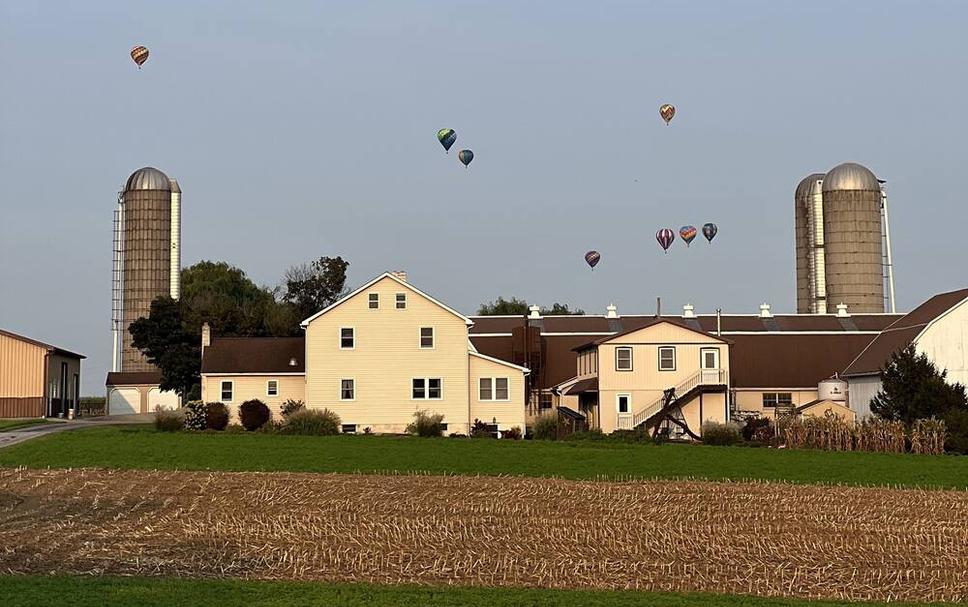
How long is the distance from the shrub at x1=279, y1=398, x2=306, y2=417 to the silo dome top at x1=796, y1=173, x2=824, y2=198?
50.5m

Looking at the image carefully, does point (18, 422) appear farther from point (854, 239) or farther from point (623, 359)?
point (854, 239)

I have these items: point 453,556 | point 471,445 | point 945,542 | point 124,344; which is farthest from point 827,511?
point 124,344

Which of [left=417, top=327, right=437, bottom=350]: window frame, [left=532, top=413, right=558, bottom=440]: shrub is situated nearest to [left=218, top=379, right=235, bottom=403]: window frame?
[left=417, top=327, right=437, bottom=350]: window frame

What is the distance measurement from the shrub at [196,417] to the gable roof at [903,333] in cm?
3101

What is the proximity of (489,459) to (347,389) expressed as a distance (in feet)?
65.6

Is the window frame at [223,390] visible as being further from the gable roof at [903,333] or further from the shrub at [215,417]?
the gable roof at [903,333]

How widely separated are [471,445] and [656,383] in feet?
54.3

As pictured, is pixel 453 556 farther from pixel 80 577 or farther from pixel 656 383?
pixel 656 383

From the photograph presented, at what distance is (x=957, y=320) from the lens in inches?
2591

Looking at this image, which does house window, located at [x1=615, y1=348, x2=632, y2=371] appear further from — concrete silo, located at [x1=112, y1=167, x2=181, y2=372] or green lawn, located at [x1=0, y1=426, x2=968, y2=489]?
concrete silo, located at [x1=112, y1=167, x2=181, y2=372]

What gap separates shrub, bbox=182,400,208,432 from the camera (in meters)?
64.7

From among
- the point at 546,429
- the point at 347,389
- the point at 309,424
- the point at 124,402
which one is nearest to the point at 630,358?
the point at 546,429

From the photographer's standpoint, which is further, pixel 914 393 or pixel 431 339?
pixel 431 339

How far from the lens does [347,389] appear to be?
218 ft
